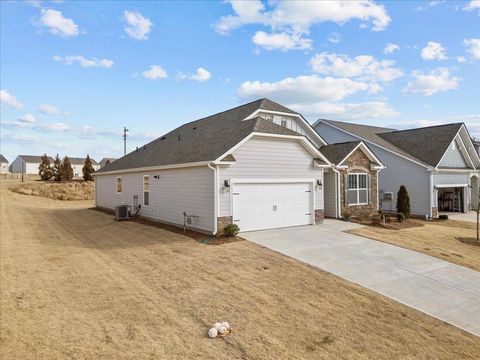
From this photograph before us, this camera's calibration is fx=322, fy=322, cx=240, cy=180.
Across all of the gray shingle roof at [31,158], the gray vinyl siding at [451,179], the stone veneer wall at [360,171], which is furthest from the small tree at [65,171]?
the gray shingle roof at [31,158]

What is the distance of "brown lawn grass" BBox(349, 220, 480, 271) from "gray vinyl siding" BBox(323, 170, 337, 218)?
2.82 metres

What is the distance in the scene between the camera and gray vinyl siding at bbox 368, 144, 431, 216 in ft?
69.7

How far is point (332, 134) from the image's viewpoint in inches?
1081

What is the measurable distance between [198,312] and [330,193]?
1352 centimetres

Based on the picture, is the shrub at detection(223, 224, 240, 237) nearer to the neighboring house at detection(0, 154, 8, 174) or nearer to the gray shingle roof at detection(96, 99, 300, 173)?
the gray shingle roof at detection(96, 99, 300, 173)

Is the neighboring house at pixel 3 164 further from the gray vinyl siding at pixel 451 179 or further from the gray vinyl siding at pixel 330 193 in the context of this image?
the gray vinyl siding at pixel 451 179

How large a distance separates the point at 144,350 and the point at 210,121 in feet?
56.1

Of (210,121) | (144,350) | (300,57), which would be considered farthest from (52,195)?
(144,350)

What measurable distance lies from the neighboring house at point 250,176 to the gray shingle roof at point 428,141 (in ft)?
17.8

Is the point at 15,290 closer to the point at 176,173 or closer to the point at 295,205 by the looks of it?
the point at 176,173

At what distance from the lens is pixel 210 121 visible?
20.7 meters

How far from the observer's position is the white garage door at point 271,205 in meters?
13.3

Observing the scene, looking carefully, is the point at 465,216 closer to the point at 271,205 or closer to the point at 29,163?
the point at 271,205

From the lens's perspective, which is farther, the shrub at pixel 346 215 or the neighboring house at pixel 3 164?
the neighboring house at pixel 3 164
